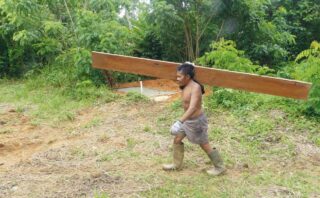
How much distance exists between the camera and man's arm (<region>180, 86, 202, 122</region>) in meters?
3.93

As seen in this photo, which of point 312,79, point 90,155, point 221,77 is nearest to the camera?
point 90,155

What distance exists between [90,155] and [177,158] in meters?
1.13

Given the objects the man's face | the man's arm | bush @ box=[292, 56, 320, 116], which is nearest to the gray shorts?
the man's arm

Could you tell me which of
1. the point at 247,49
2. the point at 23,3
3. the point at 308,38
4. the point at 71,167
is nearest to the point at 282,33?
the point at 247,49

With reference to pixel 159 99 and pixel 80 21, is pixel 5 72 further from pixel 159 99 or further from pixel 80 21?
pixel 159 99

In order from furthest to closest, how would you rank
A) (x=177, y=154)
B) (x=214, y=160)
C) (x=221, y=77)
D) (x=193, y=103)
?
(x=221, y=77) → (x=177, y=154) → (x=214, y=160) → (x=193, y=103)

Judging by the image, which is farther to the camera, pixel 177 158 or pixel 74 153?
pixel 74 153

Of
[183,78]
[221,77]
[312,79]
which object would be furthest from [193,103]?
[312,79]

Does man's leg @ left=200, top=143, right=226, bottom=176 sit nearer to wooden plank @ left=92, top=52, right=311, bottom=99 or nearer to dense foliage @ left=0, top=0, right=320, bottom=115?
wooden plank @ left=92, top=52, right=311, bottom=99

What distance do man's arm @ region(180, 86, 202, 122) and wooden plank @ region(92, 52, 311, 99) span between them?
1476 mm

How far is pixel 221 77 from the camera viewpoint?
5512 mm

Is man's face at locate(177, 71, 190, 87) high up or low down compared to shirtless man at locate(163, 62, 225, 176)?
up

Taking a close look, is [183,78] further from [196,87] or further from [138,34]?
[138,34]

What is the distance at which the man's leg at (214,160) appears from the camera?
13.5ft
